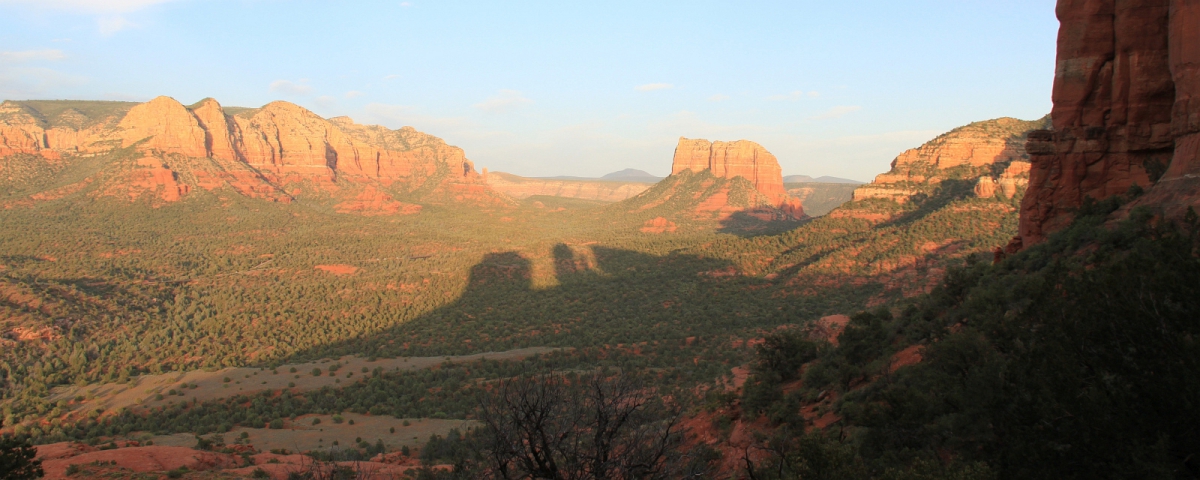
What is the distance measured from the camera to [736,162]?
13425 cm

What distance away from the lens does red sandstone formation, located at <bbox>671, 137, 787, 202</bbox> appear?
134000mm

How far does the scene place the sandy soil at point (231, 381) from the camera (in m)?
34.5

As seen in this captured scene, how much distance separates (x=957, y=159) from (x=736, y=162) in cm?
7729

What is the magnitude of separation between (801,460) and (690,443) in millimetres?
9158

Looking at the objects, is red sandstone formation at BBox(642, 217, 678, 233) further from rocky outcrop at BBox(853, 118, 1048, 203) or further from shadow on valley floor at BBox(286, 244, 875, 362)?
rocky outcrop at BBox(853, 118, 1048, 203)

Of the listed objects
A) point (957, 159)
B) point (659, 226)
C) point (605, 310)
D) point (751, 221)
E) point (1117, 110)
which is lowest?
point (605, 310)

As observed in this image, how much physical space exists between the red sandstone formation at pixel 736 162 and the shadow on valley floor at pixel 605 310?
70.5 meters

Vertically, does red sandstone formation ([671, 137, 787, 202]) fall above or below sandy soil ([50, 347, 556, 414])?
above

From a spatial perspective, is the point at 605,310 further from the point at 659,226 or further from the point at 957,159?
the point at 659,226

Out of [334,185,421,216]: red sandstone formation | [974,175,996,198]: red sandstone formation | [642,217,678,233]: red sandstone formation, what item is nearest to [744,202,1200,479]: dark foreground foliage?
[974,175,996,198]: red sandstone formation

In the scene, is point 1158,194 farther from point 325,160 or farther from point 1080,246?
point 325,160

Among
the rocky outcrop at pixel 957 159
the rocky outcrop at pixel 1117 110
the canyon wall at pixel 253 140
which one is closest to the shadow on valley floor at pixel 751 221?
the rocky outcrop at pixel 957 159

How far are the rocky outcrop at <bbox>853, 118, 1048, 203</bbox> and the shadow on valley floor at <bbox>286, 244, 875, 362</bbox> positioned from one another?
1652 cm

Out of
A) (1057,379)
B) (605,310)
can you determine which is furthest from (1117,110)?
(605,310)
